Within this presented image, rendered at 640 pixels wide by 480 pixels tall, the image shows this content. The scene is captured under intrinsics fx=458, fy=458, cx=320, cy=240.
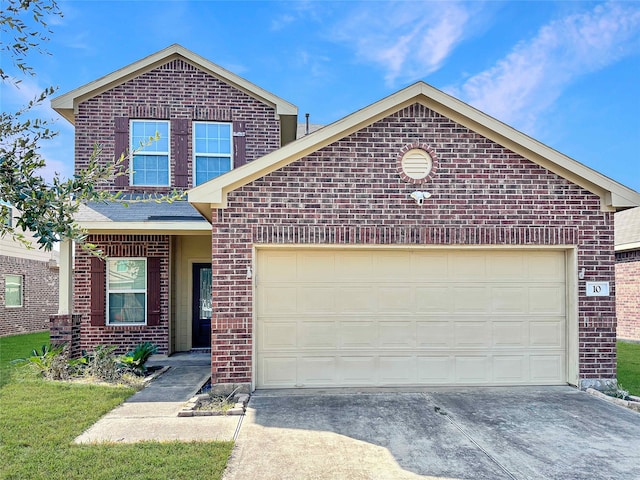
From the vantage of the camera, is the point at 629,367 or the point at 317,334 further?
the point at 629,367

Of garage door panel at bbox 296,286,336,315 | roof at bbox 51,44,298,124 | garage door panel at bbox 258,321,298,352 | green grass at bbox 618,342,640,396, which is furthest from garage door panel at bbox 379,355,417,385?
roof at bbox 51,44,298,124

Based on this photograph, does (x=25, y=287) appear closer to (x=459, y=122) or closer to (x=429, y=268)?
(x=429, y=268)

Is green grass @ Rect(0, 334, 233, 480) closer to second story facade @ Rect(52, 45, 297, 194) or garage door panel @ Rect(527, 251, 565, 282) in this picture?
garage door panel @ Rect(527, 251, 565, 282)

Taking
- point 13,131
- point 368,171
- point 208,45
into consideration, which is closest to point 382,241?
point 368,171

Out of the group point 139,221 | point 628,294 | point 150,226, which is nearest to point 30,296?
point 139,221

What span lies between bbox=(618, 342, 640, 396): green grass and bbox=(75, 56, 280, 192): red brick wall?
29.1 feet

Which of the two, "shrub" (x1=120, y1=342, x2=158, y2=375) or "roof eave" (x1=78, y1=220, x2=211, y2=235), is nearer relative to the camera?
"shrub" (x1=120, y1=342, x2=158, y2=375)

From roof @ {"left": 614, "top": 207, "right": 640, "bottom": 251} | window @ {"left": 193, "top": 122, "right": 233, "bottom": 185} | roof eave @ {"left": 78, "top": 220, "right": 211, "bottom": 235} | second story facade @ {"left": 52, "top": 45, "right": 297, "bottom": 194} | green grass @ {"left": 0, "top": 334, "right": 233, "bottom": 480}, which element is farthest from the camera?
roof @ {"left": 614, "top": 207, "right": 640, "bottom": 251}

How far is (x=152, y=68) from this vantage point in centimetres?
1133

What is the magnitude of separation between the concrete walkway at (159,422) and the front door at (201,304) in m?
3.64

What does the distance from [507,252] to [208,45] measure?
923cm

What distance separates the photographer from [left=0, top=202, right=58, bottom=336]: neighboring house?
1681 centimetres

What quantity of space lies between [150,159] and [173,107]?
142cm

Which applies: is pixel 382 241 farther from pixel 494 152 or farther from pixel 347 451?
pixel 347 451
